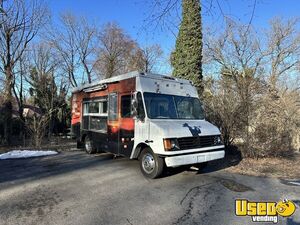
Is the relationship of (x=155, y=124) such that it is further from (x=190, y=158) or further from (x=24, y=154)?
(x=24, y=154)

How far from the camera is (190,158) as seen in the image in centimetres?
678

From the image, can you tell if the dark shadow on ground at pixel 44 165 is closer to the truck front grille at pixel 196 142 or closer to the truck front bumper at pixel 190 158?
the truck front bumper at pixel 190 158

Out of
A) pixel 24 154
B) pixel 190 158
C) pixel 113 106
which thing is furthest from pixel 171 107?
pixel 24 154

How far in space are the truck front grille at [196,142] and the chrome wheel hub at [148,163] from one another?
3.04ft

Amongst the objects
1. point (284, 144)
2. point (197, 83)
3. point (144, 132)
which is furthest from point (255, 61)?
point (144, 132)

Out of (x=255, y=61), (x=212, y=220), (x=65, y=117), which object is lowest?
(x=212, y=220)

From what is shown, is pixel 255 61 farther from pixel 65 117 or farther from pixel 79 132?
pixel 79 132

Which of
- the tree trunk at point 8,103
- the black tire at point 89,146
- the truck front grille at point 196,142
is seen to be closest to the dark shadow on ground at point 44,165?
the black tire at point 89,146

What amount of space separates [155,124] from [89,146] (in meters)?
5.00

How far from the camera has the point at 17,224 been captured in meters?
4.18

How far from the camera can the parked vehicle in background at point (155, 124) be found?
22.0 ft

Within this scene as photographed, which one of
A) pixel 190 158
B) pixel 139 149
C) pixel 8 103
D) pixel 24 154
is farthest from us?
pixel 8 103

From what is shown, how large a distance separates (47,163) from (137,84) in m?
4.40

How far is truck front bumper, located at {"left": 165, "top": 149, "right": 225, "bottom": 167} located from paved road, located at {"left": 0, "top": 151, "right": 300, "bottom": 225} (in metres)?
0.52
